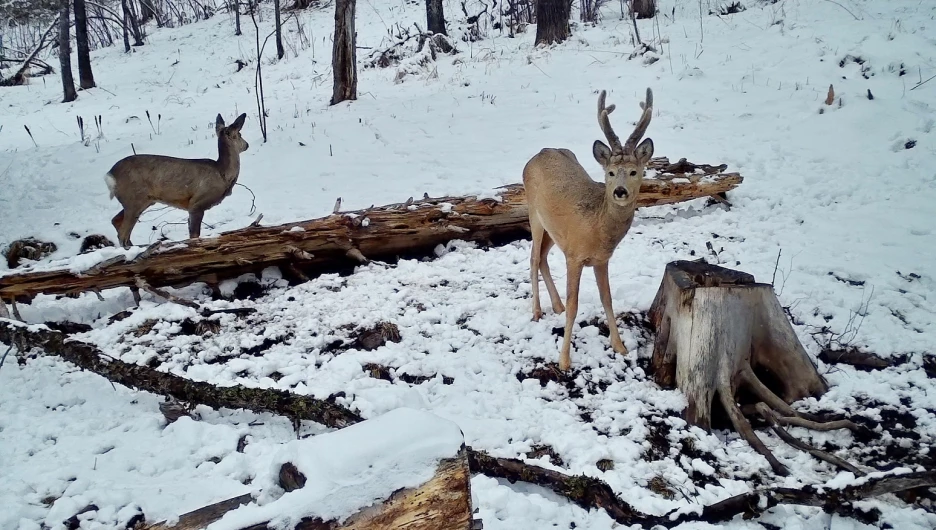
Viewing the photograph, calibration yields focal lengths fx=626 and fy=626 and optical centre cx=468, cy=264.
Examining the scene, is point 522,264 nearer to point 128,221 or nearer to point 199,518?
point 128,221

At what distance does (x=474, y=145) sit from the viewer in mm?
9578

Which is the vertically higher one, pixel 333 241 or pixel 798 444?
pixel 333 241

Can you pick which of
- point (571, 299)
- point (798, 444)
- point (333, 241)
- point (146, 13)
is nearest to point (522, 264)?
point (571, 299)

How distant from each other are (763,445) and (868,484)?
64 centimetres

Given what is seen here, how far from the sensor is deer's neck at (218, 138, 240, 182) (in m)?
7.41

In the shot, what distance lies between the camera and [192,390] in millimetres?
3879

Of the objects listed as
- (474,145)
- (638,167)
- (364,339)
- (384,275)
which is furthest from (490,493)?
(474,145)

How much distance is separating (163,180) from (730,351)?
6022 millimetres

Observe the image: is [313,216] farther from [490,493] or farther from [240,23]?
[240,23]

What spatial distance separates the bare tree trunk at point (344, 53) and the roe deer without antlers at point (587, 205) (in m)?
7.25

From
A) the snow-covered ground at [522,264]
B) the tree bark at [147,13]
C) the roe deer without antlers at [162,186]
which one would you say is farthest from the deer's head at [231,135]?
the tree bark at [147,13]

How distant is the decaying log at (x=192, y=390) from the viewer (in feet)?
12.0

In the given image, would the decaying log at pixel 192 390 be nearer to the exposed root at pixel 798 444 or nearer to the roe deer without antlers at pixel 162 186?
the exposed root at pixel 798 444

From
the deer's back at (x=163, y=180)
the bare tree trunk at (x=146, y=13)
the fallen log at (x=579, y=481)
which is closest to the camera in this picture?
the fallen log at (x=579, y=481)
